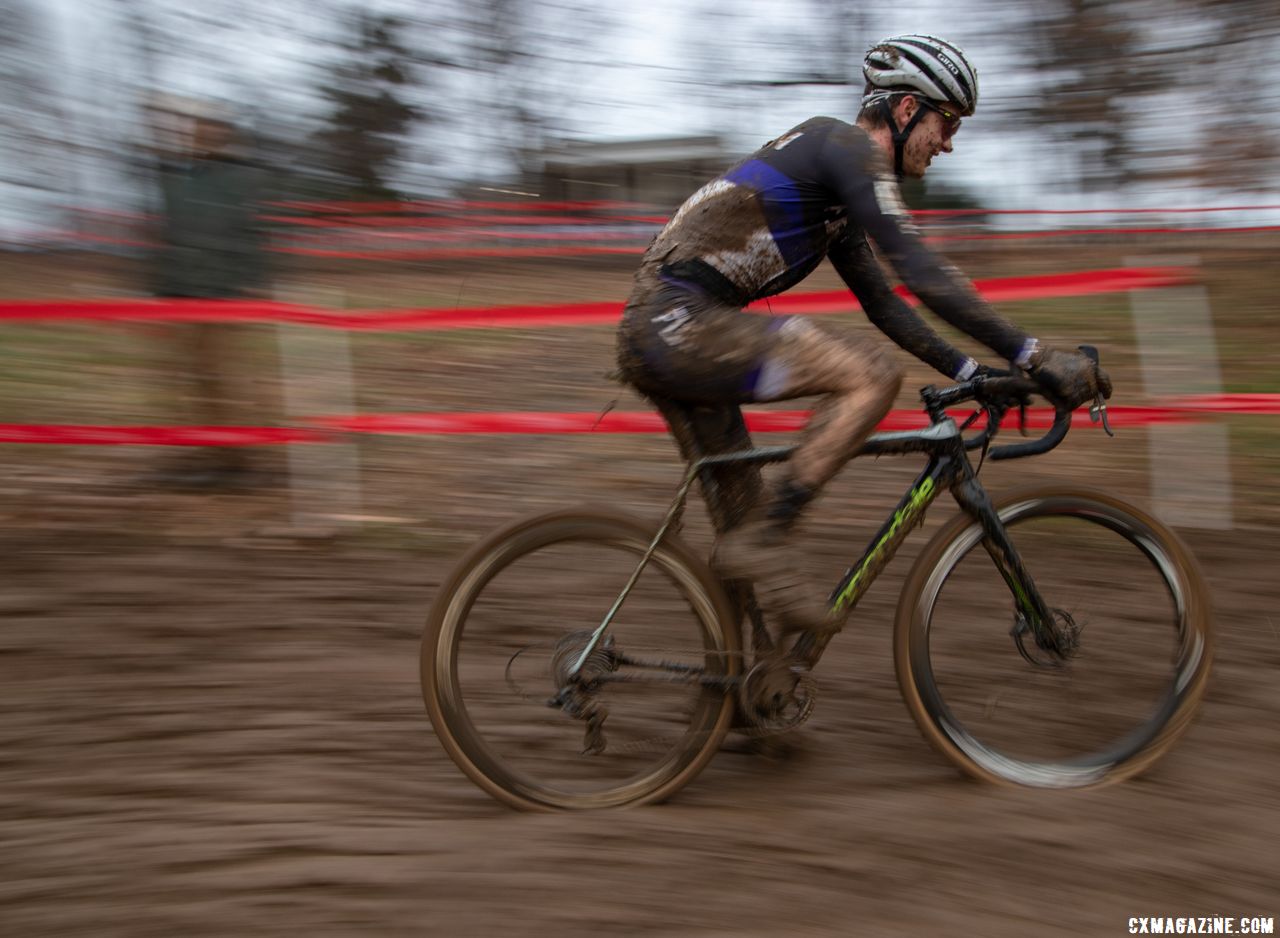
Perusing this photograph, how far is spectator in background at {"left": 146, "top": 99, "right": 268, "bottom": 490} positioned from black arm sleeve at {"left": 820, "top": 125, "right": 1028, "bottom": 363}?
372 cm

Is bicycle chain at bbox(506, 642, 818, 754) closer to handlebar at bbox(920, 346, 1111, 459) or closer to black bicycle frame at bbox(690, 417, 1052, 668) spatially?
black bicycle frame at bbox(690, 417, 1052, 668)

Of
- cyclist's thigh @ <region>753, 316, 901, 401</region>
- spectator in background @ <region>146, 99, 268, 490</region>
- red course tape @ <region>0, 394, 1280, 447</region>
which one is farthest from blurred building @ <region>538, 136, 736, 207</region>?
cyclist's thigh @ <region>753, 316, 901, 401</region>

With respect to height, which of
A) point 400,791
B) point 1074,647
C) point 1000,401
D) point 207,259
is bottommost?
point 400,791

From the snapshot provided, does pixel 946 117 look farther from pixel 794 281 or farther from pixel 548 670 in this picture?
pixel 548 670

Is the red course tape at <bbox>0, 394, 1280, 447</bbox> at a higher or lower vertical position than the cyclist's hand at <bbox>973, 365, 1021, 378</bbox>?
lower

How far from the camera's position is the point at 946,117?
10.1ft

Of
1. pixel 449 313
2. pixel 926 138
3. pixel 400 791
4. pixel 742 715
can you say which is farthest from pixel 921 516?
pixel 449 313

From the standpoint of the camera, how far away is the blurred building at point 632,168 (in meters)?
10.4

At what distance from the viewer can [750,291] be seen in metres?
3.10

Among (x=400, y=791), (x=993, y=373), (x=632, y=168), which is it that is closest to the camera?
(x=993, y=373)

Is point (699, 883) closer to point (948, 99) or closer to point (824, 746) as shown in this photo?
point (824, 746)

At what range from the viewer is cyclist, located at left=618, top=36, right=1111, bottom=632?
293 cm

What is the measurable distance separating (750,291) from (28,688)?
2.79 metres

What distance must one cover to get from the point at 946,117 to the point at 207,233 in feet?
12.7
